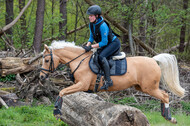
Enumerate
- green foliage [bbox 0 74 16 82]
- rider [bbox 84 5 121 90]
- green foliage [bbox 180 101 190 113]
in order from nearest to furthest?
1. rider [bbox 84 5 121 90]
2. green foliage [bbox 180 101 190 113]
3. green foliage [bbox 0 74 16 82]

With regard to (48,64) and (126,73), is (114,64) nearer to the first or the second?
(126,73)

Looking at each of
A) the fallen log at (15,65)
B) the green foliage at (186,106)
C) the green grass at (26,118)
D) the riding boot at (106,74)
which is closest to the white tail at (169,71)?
the riding boot at (106,74)

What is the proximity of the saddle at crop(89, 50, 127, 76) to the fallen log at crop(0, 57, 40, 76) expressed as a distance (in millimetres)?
5277

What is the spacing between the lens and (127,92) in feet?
36.1

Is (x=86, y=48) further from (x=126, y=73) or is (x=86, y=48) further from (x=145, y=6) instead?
(x=145, y=6)

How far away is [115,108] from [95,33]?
202 centimetres

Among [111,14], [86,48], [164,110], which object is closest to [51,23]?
[111,14]

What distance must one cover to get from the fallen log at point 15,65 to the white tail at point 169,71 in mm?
6088

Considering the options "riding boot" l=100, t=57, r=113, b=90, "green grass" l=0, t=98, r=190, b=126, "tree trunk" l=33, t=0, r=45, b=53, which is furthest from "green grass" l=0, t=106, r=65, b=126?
"tree trunk" l=33, t=0, r=45, b=53

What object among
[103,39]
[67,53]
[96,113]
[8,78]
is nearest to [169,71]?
[103,39]

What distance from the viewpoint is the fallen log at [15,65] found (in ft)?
31.9

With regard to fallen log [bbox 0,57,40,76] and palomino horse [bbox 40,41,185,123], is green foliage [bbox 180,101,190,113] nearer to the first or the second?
palomino horse [bbox 40,41,185,123]

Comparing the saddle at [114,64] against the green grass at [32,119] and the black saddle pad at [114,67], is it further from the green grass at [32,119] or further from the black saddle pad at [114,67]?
the green grass at [32,119]

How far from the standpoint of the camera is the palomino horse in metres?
5.46
